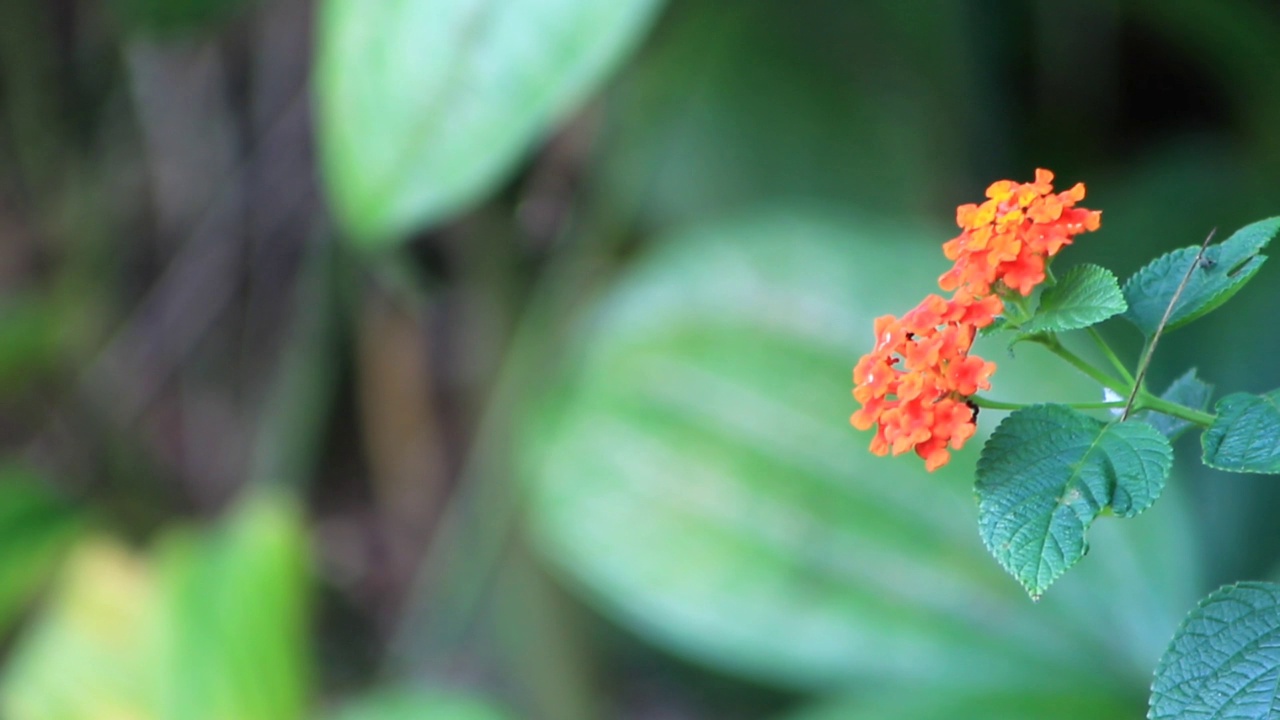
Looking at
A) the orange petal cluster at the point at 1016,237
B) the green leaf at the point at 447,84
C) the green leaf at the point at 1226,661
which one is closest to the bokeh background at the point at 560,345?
the green leaf at the point at 447,84

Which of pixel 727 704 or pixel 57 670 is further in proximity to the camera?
pixel 727 704

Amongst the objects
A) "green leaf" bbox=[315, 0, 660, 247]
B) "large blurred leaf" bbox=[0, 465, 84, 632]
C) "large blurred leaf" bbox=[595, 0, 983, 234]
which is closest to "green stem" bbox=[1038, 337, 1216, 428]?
"green leaf" bbox=[315, 0, 660, 247]

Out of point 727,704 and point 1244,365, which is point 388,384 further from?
point 1244,365

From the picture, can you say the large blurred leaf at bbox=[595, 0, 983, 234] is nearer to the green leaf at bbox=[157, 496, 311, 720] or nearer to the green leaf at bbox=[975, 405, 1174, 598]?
the green leaf at bbox=[157, 496, 311, 720]

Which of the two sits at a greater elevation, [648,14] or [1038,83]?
[1038,83]

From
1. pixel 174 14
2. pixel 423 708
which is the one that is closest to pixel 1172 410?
pixel 423 708

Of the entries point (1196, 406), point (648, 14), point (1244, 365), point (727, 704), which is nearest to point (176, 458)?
point (727, 704)

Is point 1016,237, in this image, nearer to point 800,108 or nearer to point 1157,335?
point 1157,335
